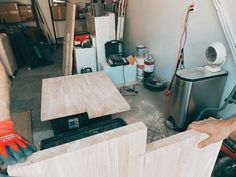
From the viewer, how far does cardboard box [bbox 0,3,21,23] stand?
4.39 meters

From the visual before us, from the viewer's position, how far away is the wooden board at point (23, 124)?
6.10ft

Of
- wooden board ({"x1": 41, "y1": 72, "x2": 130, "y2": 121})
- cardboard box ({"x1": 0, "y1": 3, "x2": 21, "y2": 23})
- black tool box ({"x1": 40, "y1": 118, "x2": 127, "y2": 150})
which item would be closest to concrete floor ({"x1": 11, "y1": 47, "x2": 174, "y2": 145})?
wooden board ({"x1": 41, "y1": 72, "x2": 130, "y2": 121})

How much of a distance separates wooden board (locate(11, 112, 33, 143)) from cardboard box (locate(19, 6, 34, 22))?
3433mm

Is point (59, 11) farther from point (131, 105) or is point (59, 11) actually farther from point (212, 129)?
point (212, 129)

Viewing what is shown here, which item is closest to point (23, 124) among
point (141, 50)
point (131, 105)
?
point (131, 105)

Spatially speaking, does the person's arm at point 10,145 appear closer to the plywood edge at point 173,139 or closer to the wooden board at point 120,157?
the wooden board at point 120,157

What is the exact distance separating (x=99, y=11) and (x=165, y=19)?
3.73ft

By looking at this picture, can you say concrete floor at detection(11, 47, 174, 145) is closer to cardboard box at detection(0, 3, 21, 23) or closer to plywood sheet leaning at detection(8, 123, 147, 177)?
plywood sheet leaning at detection(8, 123, 147, 177)

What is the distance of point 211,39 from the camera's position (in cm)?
182

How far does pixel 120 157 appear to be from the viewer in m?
0.64

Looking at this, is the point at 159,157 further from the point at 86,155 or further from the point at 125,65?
the point at 125,65

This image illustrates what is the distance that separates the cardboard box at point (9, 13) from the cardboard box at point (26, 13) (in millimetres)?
98

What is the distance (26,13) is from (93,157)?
5.13m

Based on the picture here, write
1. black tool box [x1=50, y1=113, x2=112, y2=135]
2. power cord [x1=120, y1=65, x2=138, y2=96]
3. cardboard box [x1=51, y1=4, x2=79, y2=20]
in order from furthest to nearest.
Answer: cardboard box [x1=51, y1=4, x2=79, y2=20], power cord [x1=120, y1=65, x2=138, y2=96], black tool box [x1=50, y1=113, x2=112, y2=135]
